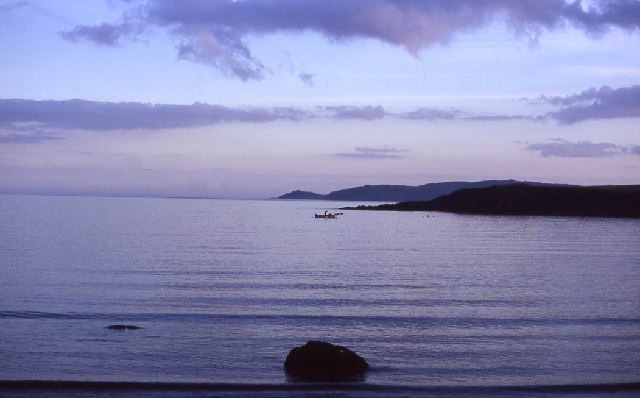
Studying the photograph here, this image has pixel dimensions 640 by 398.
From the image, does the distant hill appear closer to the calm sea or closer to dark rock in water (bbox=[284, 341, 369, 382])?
the calm sea

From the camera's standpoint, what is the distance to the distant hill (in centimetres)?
17189

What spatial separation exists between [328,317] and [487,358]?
8843 mm

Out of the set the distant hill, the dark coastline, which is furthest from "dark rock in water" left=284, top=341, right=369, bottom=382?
the distant hill

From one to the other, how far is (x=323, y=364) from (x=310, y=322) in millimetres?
8833

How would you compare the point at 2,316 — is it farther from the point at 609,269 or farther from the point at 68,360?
the point at 609,269

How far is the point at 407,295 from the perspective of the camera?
122 feet

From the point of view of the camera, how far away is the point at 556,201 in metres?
181

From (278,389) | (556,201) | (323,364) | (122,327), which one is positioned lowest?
(278,389)

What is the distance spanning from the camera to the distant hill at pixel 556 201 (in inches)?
6767

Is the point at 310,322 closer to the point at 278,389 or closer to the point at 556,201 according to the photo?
the point at 278,389

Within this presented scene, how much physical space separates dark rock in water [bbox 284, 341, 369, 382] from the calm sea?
63 cm

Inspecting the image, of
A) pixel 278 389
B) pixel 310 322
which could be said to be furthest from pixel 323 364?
pixel 310 322

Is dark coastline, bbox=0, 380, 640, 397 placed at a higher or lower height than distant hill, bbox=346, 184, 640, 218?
lower

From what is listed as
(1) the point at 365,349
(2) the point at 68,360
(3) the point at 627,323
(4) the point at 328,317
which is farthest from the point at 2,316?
(3) the point at 627,323
